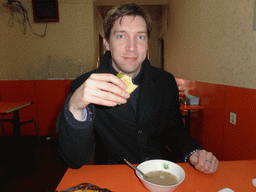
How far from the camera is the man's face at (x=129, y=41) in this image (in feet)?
4.24

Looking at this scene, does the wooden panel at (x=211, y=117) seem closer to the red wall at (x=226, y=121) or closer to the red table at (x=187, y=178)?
the red wall at (x=226, y=121)

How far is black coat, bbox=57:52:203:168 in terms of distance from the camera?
52.8 inches

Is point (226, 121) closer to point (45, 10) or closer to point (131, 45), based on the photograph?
point (131, 45)

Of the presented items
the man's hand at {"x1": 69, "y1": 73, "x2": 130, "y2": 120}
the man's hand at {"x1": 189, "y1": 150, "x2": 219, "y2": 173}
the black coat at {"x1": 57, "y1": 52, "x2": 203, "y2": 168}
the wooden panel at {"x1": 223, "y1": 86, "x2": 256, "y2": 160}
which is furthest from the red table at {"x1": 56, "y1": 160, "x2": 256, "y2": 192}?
the wooden panel at {"x1": 223, "y1": 86, "x2": 256, "y2": 160}

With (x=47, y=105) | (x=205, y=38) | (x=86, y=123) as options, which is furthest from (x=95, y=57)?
(x=86, y=123)

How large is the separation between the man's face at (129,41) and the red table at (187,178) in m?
0.80

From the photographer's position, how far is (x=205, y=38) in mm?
2748

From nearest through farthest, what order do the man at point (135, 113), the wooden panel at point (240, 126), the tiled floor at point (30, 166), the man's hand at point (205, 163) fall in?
1. the man's hand at point (205, 163)
2. the man at point (135, 113)
3. the wooden panel at point (240, 126)
4. the tiled floor at point (30, 166)

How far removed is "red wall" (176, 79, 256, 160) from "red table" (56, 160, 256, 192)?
3.36 feet

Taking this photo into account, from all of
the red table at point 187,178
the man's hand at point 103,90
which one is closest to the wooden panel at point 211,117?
the red table at point 187,178

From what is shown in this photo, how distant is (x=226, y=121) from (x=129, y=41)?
1777mm

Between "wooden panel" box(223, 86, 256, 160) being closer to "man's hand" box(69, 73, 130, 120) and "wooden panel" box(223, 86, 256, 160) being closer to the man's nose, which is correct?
the man's nose

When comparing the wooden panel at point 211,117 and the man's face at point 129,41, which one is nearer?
the man's face at point 129,41

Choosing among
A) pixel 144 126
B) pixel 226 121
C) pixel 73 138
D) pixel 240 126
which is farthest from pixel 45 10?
pixel 240 126
